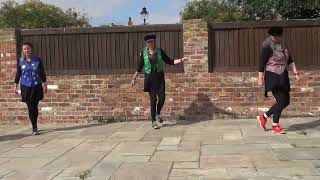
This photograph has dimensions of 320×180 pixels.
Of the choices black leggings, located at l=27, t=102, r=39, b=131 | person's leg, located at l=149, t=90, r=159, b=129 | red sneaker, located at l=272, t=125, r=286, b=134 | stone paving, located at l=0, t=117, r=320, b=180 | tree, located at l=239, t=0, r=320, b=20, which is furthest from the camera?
tree, located at l=239, t=0, r=320, b=20

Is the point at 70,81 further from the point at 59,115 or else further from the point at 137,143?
the point at 137,143

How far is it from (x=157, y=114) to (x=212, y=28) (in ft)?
6.93

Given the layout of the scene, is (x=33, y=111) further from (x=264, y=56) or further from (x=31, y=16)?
(x=31, y=16)

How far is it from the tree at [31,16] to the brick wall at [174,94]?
85.3 feet

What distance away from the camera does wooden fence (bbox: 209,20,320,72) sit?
435 inches

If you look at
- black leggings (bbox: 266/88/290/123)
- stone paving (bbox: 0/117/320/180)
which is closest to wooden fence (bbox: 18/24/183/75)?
stone paving (bbox: 0/117/320/180)

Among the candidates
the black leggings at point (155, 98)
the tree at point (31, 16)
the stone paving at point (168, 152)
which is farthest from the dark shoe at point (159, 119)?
the tree at point (31, 16)

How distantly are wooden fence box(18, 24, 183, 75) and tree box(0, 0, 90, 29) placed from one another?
85.3ft

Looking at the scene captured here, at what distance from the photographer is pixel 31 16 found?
1543 inches

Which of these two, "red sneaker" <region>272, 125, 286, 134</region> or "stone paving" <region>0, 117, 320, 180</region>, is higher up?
"red sneaker" <region>272, 125, 286, 134</region>

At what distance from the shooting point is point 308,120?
10.6 metres

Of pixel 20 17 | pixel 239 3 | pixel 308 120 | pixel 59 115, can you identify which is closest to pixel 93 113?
pixel 59 115

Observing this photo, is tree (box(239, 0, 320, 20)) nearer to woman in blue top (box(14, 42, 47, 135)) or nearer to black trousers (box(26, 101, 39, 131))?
woman in blue top (box(14, 42, 47, 135))

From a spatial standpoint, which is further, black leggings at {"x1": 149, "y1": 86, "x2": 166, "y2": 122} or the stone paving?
black leggings at {"x1": 149, "y1": 86, "x2": 166, "y2": 122}
